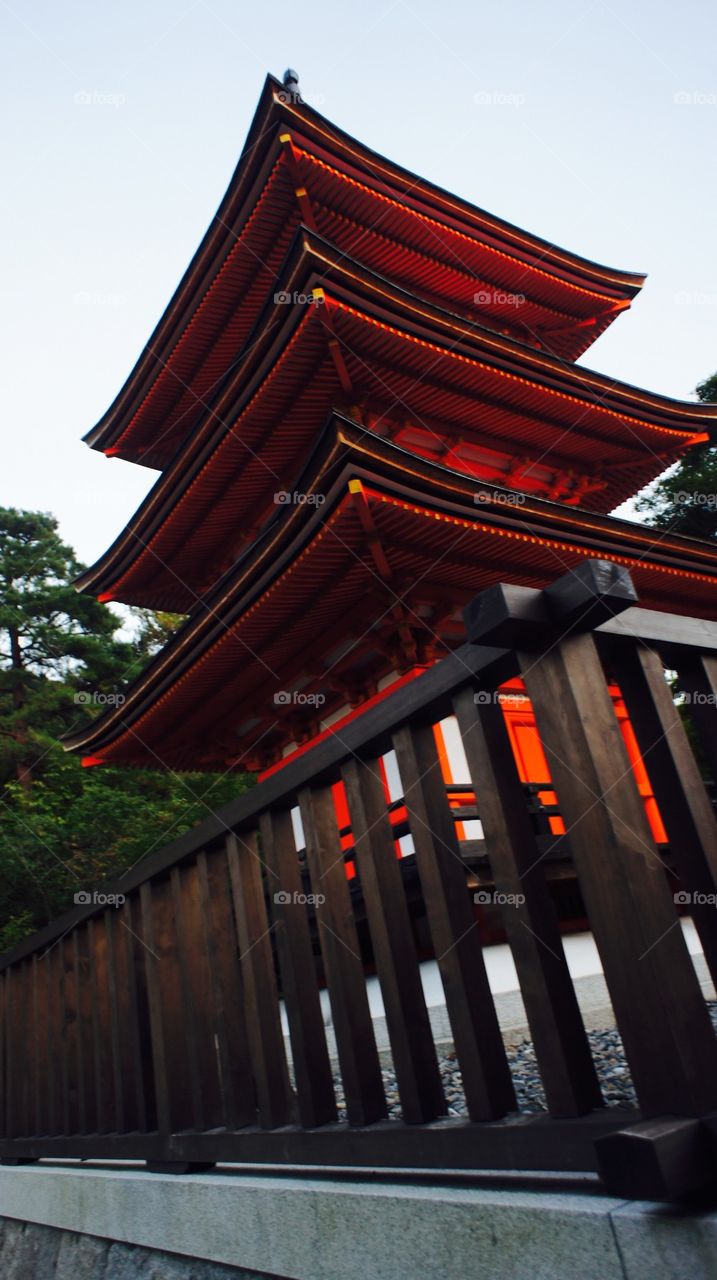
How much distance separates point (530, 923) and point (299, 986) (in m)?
0.92

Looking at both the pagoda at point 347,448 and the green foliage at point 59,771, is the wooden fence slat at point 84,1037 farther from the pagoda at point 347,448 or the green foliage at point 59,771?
the green foliage at point 59,771

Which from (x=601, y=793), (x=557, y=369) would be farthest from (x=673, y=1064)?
(x=557, y=369)

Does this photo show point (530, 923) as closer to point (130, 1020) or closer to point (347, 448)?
point (130, 1020)

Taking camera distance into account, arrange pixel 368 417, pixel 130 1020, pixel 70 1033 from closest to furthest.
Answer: pixel 130 1020 < pixel 70 1033 < pixel 368 417

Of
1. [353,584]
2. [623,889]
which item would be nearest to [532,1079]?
[623,889]

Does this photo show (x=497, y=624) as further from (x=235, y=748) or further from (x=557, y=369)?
(x=235, y=748)

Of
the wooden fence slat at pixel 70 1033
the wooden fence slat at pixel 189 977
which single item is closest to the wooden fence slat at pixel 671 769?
the wooden fence slat at pixel 189 977

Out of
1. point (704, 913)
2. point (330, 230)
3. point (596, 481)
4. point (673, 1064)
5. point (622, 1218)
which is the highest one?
point (330, 230)

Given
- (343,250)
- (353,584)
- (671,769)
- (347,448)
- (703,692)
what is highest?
(343,250)

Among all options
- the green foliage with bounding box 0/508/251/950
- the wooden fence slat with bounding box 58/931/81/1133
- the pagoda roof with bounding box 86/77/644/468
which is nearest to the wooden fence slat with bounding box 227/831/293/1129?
the wooden fence slat with bounding box 58/931/81/1133

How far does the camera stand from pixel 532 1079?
136 inches

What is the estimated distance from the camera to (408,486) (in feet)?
23.1

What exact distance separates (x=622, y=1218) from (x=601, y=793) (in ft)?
1.97

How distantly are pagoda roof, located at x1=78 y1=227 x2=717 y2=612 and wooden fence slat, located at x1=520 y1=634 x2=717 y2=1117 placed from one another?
694 cm
